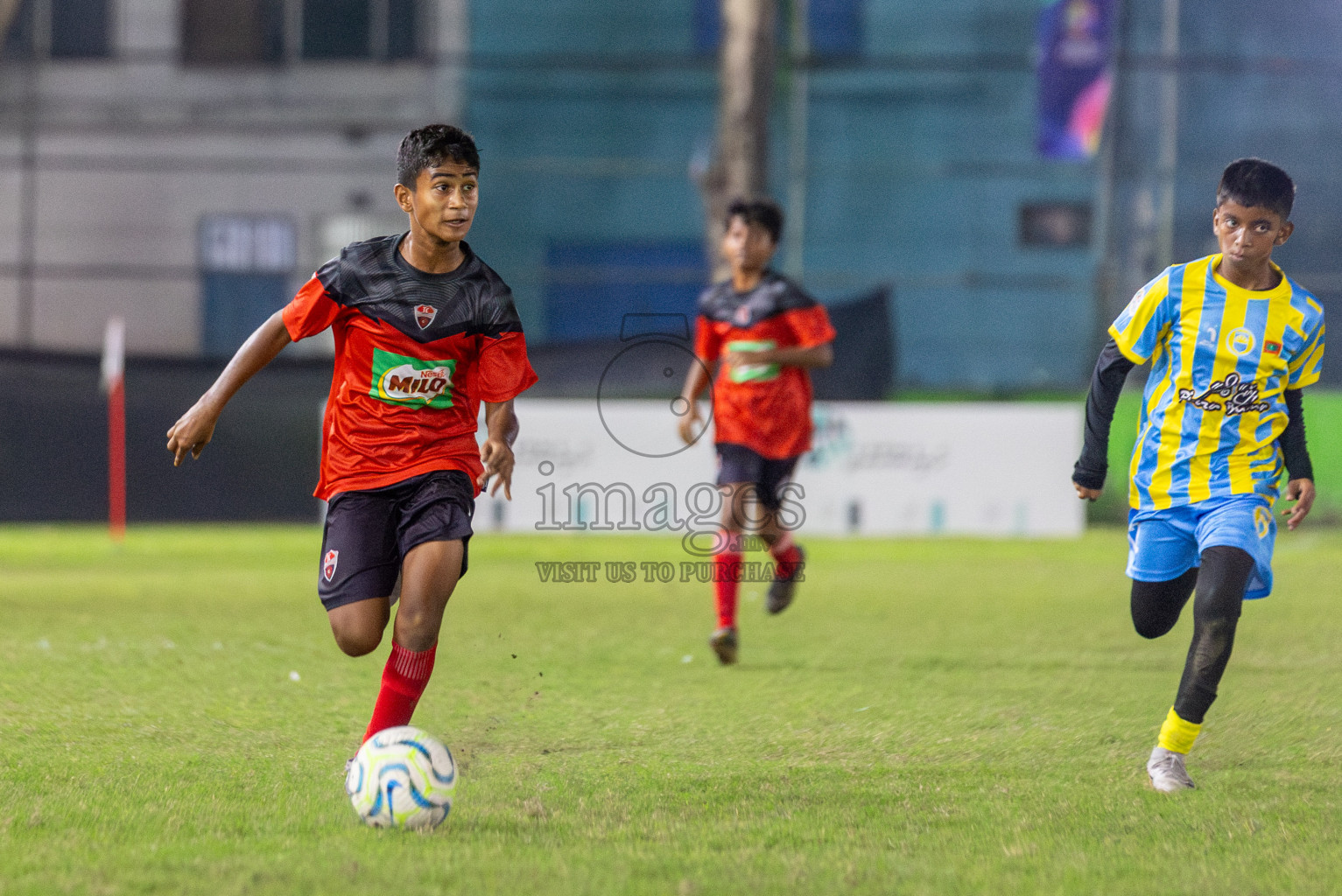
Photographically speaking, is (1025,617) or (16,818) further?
(1025,617)

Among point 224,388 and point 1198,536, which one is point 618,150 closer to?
point 1198,536

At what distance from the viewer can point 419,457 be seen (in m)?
4.39

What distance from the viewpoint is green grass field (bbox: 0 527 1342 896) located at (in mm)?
3629

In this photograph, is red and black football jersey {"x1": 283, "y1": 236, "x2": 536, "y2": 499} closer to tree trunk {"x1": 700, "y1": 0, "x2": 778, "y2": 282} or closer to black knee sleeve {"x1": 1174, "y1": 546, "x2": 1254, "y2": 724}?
black knee sleeve {"x1": 1174, "y1": 546, "x2": 1254, "y2": 724}

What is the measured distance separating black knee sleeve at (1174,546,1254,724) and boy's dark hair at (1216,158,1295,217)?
0.97 m

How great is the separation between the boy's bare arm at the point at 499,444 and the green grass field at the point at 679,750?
86 centimetres

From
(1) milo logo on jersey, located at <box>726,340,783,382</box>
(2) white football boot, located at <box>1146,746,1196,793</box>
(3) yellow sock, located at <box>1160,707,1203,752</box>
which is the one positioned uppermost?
(1) milo logo on jersey, located at <box>726,340,783,382</box>

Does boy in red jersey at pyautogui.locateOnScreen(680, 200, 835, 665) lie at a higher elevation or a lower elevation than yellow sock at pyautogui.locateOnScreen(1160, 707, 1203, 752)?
higher

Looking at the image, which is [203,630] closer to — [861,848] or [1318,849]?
[861,848]

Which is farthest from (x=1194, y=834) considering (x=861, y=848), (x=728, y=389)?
(x=728, y=389)

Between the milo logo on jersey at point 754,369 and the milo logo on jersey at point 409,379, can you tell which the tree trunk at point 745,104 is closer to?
the milo logo on jersey at point 754,369

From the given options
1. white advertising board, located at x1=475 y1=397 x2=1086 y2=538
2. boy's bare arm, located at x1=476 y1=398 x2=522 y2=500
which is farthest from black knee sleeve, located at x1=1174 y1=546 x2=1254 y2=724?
white advertising board, located at x1=475 y1=397 x2=1086 y2=538

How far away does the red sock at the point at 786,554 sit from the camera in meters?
7.70

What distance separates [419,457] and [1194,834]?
7.16ft
